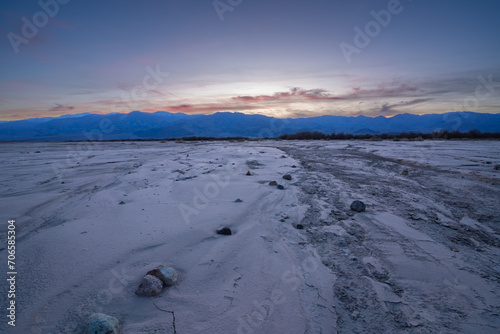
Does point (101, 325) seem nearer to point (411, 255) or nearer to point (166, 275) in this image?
point (166, 275)

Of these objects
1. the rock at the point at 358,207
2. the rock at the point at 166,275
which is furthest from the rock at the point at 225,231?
the rock at the point at 358,207

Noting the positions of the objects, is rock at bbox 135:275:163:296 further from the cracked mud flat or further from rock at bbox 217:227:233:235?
rock at bbox 217:227:233:235

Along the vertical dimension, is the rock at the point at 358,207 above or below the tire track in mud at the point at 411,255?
above

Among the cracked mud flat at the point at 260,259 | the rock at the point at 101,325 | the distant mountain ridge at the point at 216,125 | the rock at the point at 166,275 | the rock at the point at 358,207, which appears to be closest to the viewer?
the rock at the point at 101,325

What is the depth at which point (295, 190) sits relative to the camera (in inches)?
172

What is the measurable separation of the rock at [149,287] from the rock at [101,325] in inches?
11.1

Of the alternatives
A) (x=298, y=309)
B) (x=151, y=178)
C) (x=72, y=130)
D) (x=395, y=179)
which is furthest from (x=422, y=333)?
(x=72, y=130)

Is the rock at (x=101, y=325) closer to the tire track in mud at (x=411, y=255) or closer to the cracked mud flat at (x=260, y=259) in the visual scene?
the cracked mud flat at (x=260, y=259)

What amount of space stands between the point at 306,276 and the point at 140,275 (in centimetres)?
141

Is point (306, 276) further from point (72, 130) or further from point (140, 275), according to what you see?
point (72, 130)

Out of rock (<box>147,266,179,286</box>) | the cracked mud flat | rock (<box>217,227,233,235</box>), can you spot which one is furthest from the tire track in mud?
rock (<box>147,266,179,286</box>)

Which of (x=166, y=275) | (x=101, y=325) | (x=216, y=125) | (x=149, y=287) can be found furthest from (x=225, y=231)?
(x=216, y=125)

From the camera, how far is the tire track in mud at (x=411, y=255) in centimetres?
148

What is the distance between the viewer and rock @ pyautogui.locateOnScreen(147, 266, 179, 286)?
5.63 feet
